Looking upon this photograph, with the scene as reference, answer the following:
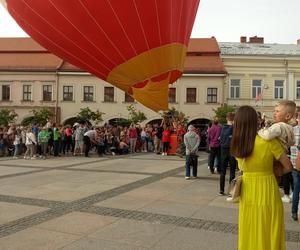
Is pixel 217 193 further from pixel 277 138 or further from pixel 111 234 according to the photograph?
pixel 277 138

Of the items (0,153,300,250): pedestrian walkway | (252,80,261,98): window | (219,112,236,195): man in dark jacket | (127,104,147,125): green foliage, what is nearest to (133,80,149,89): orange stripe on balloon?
(219,112,236,195): man in dark jacket

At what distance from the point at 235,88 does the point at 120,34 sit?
35674 millimetres

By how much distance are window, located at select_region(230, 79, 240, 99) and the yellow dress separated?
39.5 m

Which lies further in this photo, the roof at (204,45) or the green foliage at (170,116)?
the roof at (204,45)

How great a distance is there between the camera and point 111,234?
5723mm

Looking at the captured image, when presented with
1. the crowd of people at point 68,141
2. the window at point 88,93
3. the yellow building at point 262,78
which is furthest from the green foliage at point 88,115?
the crowd of people at point 68,141

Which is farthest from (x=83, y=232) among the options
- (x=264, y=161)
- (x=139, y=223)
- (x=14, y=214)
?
(x=264, y=161)

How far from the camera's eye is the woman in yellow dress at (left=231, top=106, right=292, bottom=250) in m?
3.63

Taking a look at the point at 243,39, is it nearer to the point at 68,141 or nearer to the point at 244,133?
the point at 68,141

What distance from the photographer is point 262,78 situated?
140 ft

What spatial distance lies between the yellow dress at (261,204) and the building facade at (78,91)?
124ft

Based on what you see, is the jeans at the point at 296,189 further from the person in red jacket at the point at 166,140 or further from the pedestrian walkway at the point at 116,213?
the person in red jacket at the point at 166,140

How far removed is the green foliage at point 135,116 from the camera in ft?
123

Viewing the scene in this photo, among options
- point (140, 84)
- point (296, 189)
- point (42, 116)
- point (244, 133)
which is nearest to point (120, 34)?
point (140, 84)
